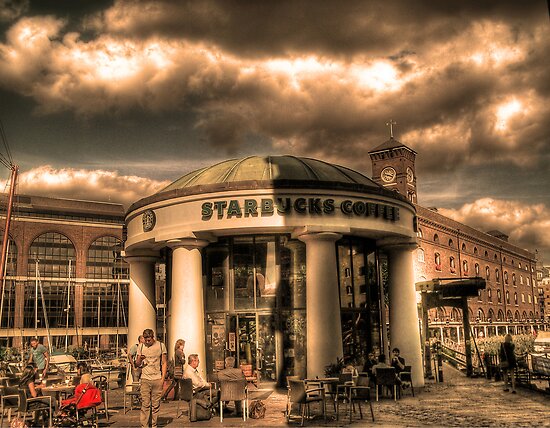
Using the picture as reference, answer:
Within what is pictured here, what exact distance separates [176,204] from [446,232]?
66417 mm

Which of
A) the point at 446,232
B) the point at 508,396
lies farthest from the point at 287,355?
the point at 446,232

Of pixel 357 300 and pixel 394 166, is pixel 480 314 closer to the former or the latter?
pixel 394 166

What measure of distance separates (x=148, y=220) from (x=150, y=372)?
926cm

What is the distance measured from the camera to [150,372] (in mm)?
11750

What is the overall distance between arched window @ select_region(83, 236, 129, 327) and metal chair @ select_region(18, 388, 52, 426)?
72.6 meters

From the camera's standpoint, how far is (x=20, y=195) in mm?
86250

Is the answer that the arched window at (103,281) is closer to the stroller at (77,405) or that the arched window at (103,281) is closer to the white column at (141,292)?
the white column at (141,292)

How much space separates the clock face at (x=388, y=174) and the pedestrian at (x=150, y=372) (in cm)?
8554

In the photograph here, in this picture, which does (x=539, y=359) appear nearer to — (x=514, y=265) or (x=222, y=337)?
(x=222, y=337)

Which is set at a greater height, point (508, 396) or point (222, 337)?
point (222, 337)

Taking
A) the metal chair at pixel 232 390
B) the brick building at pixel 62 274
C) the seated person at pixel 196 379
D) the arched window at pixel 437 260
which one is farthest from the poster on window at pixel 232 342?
the arched window at pixel 437 260

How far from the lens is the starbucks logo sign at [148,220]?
20.2m

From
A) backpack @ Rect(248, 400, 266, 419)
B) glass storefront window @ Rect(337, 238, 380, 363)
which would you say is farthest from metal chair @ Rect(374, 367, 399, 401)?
glass storefront window @ Rect(337, 238, 380, 363)

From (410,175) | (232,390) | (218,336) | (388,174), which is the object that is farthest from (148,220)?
(410,175)
